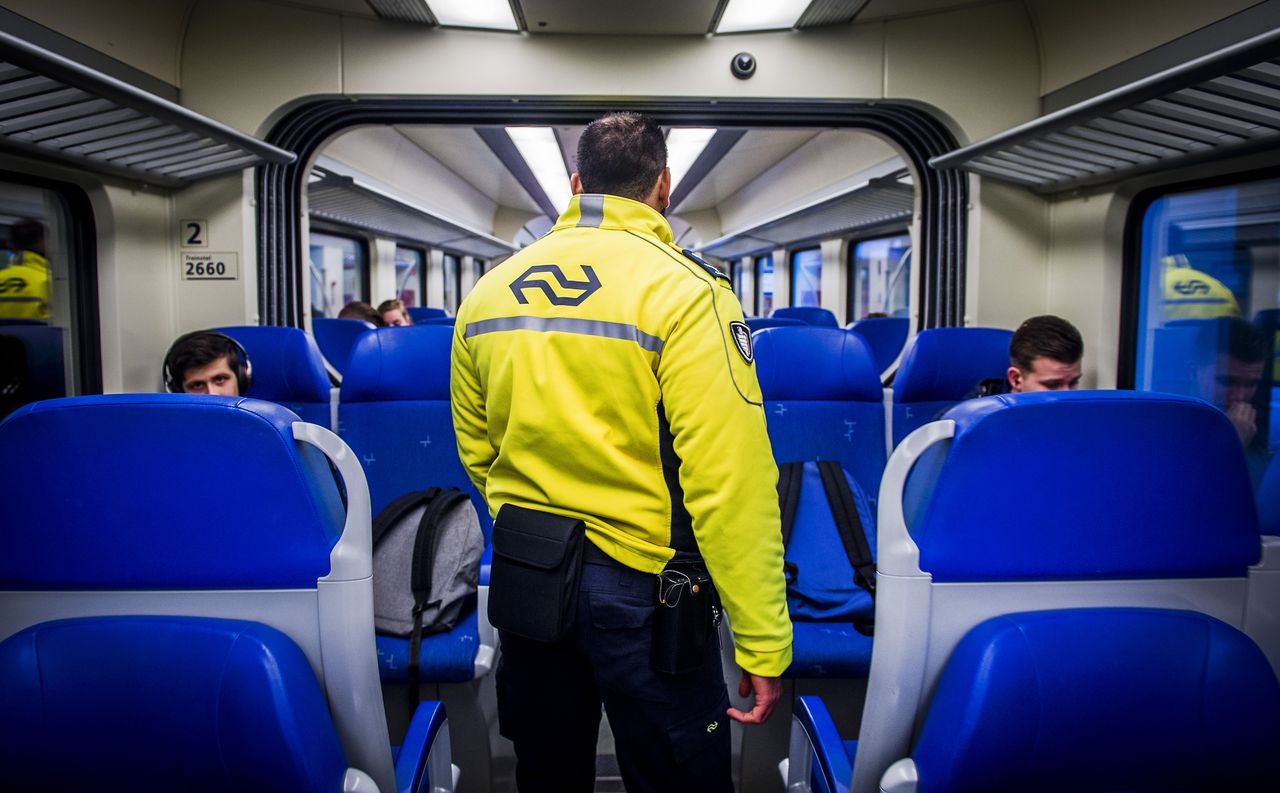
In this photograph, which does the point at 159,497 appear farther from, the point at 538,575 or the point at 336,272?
the point at 336,272

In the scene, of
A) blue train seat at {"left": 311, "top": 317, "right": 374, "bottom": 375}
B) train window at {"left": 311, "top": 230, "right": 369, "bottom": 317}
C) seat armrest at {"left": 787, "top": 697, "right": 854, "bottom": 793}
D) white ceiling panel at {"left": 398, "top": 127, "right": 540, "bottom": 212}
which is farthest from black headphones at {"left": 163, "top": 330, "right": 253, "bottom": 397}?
train window at {"left": 311, "top": 230, "right": 369, "bottom": 317}

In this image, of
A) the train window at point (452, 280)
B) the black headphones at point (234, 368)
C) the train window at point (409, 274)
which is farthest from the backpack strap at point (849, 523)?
the train window at point (452, 280)

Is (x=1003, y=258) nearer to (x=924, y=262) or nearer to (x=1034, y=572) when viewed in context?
(x=924, y=262)

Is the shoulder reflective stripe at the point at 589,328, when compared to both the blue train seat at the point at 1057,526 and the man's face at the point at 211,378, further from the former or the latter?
the man's face at the point at 211,378

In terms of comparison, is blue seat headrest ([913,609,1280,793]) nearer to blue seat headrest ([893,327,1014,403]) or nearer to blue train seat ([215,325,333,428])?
blue seat headrest ([893,327,1014,403])

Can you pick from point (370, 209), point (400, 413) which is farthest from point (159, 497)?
point (370, 209)

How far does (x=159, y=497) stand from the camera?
1119 mm

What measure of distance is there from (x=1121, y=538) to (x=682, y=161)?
29.2ft

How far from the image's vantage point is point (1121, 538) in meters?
1.16

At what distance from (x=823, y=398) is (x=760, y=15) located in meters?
2.28

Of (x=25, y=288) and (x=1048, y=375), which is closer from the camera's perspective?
(x=1048, y=375)

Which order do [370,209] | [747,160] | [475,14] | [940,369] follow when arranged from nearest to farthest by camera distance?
1. [940,369]
2. [475,14]
3. [370,209]
4. [747,160]

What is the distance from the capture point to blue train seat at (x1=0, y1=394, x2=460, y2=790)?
3.58ft

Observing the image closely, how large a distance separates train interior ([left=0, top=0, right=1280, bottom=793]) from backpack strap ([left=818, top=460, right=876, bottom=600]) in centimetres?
4
